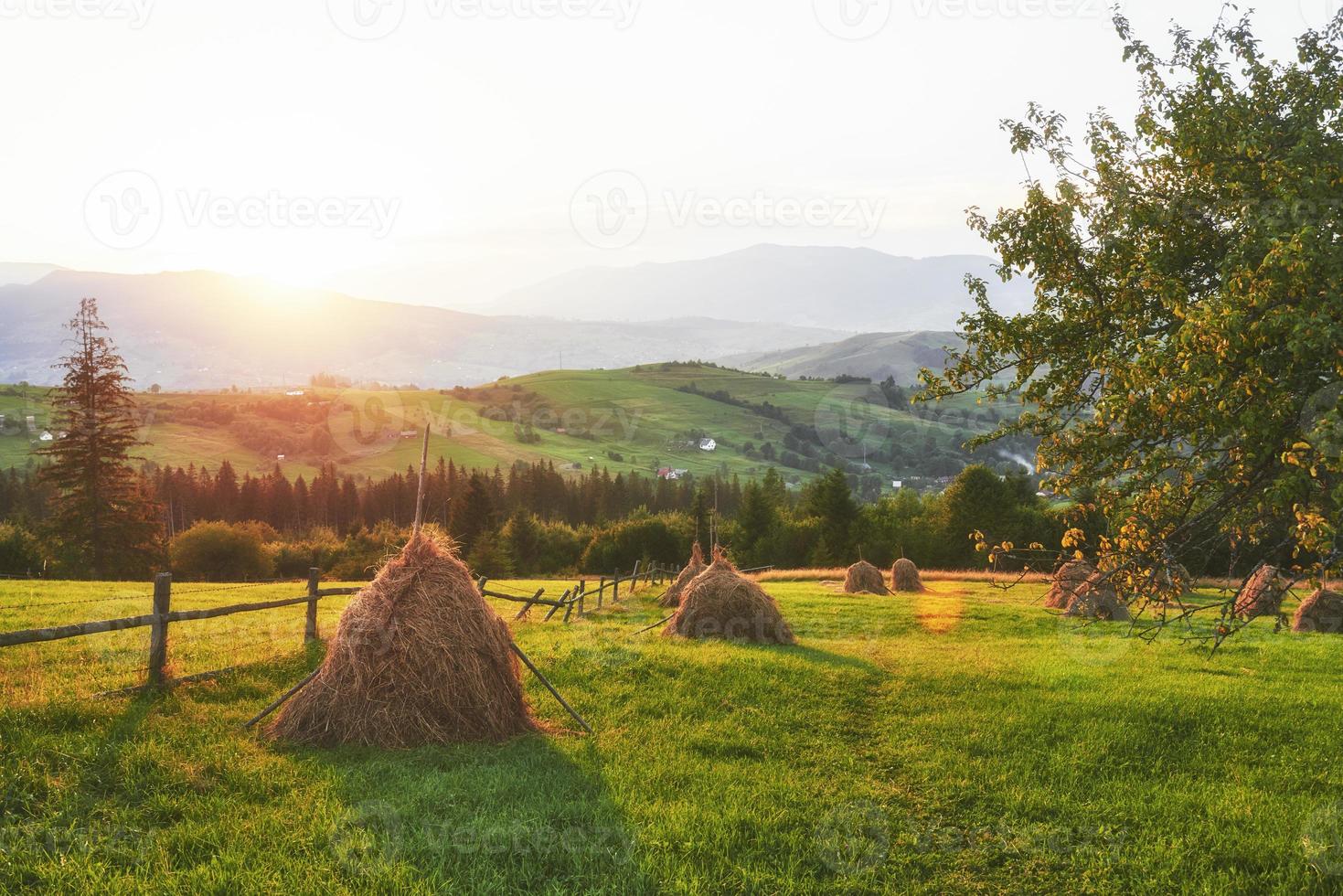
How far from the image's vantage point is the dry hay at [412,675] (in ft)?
30.4

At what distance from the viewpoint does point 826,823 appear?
23.7 feet

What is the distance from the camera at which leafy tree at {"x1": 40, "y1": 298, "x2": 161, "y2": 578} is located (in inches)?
1766

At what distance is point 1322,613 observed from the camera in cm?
2252

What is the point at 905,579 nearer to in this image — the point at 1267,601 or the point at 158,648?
the point at 1267,601

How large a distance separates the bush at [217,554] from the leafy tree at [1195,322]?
69.9 metres

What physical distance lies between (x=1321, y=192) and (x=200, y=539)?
74.7 meters

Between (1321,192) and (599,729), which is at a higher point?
(1321,192)

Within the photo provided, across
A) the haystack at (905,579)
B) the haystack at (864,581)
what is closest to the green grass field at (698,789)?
the haystack at (864,581)

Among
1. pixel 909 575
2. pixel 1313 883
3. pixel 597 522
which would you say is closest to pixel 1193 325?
pixel 1313 883

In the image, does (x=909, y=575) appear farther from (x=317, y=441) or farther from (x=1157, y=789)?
(x=317, y=441)

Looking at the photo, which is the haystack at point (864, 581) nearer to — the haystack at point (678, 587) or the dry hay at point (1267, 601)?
the haystack at point (678, 587)

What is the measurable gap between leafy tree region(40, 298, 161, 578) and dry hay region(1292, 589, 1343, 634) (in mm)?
54857

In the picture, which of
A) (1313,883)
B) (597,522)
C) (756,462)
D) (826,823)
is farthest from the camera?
(756,462)

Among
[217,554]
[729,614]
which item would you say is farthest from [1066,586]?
[217,554]
